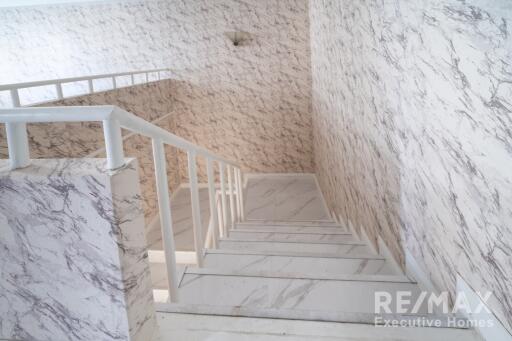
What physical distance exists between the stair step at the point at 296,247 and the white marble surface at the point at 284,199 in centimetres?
244

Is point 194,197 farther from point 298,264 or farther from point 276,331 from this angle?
point 276,331

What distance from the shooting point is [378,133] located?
201 centimetres

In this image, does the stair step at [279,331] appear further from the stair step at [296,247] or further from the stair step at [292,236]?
the stair step at [292,236]

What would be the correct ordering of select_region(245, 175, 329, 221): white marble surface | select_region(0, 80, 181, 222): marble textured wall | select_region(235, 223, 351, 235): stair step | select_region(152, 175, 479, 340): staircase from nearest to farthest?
select_region(152, 175, 479, 340): staircase, select_region(0, 80, 181, 222): marble textured wall, select_region(235, 223, 351, 235): stair step, select_region(245, 175, 329, 221): white marble surface

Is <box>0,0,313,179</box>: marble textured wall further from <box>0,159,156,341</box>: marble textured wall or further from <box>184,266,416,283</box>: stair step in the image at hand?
<box>0,159,156,341</box>: marble textured wall

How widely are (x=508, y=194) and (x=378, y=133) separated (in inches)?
43.9

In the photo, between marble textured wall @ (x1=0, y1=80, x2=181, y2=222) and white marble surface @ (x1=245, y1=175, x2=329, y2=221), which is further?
white marble surface @ (x1=245, y1=175, x2=329, y2=221)

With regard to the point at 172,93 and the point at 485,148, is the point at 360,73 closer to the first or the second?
the point at 485,148

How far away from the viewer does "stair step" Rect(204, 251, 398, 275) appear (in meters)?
1.90

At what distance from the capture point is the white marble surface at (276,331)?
1027 mm

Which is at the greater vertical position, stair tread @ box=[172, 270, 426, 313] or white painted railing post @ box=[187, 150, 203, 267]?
white painted railing post @ box=[187, 150, 203, 267]

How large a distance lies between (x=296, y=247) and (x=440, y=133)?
1373 millimetres

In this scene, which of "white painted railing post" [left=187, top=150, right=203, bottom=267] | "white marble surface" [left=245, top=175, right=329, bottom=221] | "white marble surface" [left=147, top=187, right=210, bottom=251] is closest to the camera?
"white painted railing post" [left=187, top=150, right=203, bottom=267]

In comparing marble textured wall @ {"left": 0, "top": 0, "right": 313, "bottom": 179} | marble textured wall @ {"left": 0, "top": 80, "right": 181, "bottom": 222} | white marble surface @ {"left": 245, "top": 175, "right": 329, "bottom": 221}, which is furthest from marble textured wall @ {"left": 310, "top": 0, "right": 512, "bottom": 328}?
marble textured wall @ {"left": 0, "top": 0, "right": 313, "bottom": 179}
